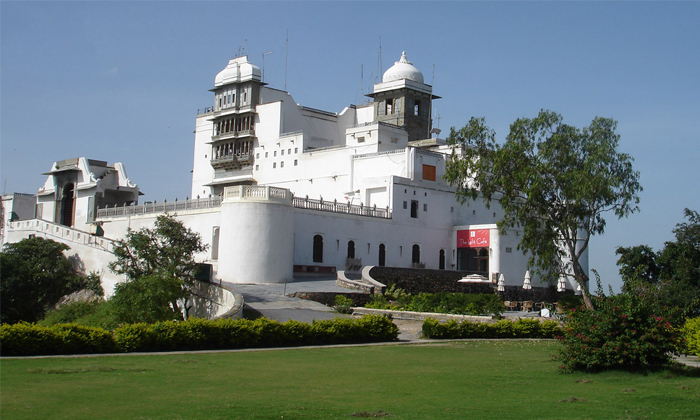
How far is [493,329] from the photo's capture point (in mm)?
22688

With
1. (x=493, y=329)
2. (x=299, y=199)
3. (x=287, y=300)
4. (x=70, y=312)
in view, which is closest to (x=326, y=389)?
(x=493, y=329)

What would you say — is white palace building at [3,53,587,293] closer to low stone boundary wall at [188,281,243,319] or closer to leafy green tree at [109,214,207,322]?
low stone boundary wall at [188,281,243,319]

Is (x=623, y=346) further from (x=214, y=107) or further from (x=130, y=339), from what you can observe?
(x=214, y=107)

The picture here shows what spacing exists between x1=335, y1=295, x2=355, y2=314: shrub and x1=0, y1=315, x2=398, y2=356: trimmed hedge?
7.52m

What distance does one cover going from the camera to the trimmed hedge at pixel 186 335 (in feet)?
51.0

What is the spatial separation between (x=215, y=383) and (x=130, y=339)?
5086 mm

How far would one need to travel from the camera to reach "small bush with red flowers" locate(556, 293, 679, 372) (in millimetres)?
14234

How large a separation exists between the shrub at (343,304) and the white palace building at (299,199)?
19.0 ft

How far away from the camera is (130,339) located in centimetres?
1689

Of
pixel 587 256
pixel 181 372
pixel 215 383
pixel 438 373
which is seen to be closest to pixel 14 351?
pixel 181 372

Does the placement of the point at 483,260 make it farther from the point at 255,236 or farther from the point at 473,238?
the point at 255,236

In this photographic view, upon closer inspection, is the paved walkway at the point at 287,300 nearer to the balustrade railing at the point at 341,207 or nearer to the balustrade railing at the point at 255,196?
the balustrade railing at the point at 255,196

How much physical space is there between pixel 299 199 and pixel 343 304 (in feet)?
44.3

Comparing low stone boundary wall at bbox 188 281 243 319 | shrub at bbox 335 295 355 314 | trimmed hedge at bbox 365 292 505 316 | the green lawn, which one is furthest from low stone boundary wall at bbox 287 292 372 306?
the green lawn
